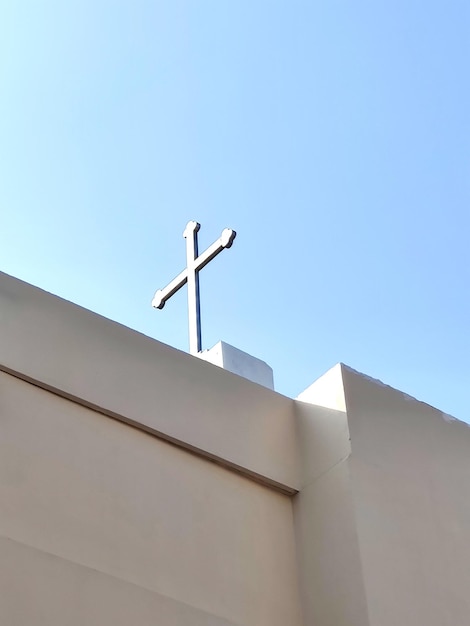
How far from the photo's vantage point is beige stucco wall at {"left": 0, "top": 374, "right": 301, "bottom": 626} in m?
3.36

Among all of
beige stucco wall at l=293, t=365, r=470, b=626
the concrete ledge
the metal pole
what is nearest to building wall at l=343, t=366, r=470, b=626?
beige stucco wall at l=293, t=365, r=470, b=626

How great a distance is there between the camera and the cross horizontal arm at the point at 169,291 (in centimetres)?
590

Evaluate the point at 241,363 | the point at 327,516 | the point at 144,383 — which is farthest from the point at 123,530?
the point at 241,363

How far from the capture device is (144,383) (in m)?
4.17

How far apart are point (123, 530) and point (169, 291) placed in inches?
98.7

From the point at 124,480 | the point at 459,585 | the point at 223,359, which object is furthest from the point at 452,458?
the point at 124,480

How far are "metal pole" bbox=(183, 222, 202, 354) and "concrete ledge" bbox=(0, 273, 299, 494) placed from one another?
96 centimetres

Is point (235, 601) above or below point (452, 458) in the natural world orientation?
below

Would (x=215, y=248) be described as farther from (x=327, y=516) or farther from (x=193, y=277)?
(x=327, y=516)

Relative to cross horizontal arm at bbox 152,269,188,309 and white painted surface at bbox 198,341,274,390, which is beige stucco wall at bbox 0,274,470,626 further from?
cross horizontal arm at bbox 152,269,188,309

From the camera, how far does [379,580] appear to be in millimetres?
3672

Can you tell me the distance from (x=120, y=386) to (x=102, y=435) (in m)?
0.26

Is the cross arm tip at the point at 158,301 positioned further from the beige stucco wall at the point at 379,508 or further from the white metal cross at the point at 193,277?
the beige stucco wall at the point at 379,508

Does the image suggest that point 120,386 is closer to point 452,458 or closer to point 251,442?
point 251,442
